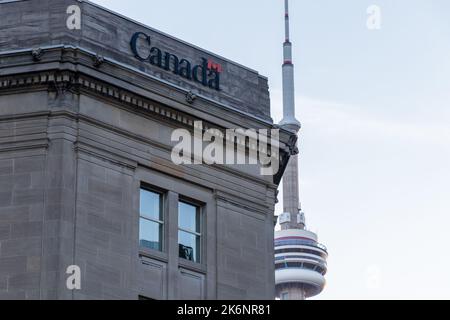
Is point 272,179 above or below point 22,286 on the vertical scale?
above

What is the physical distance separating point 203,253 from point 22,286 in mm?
7323

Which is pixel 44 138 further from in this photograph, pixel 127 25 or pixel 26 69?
pixel 127 25

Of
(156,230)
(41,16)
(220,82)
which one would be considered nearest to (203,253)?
(156,230)

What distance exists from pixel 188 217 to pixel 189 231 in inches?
20.1

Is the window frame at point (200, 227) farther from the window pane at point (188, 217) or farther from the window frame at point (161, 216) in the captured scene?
the window frame at point (161, 216)

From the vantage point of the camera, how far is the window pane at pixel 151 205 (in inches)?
1736

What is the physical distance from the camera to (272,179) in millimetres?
47969

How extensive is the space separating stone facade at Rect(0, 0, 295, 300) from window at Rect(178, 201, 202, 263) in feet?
0.95

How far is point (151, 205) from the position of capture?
1747 inches

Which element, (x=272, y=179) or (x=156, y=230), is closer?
(x=156, y=230)

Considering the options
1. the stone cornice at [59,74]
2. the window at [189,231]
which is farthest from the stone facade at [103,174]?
the window at [189,231]

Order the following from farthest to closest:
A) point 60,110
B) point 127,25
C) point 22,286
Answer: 1. point 127,25
2. point 60,110
3. point 22,286

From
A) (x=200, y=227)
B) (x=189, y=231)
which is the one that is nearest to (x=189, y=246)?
(x=189, y=231)

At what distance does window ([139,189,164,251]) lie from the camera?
43656 mm
